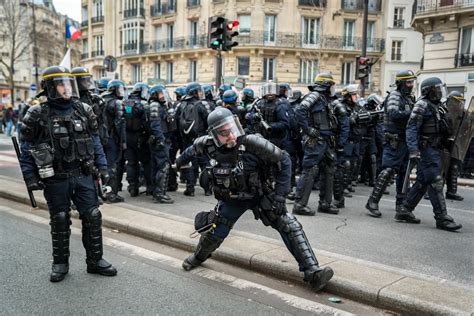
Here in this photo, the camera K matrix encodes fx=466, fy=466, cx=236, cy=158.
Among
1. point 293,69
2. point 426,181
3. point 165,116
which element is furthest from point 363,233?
point 293,69

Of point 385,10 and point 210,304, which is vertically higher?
point 385,10

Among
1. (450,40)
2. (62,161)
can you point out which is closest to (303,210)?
(62,161)

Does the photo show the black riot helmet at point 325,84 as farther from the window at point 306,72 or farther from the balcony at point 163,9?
the balcony at point 163,9

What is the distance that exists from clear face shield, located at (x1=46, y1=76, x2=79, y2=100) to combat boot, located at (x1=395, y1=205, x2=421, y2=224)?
16.5 ft

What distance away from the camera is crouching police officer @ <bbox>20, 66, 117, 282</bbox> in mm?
4496

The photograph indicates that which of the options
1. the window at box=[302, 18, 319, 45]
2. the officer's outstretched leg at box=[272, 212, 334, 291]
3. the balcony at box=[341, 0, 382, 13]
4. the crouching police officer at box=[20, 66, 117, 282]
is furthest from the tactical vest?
the balcony at box=[341, 0, 382, 13]

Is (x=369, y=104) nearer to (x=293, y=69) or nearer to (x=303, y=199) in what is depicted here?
(x=303, y=199)

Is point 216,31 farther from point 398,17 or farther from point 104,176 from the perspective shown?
point 398,17

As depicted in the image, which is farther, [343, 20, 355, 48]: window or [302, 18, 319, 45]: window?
[343, 20, 355, 48]: window

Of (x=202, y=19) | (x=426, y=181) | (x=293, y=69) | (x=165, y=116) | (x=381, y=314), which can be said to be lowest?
(x=381, y=314)

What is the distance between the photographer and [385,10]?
37.3m

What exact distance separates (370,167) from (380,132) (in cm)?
86

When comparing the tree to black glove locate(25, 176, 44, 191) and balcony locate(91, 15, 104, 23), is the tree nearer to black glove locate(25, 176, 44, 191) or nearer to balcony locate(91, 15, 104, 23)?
balcony locate(91, 15, 104, 23)

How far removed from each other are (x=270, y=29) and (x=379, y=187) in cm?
2988
